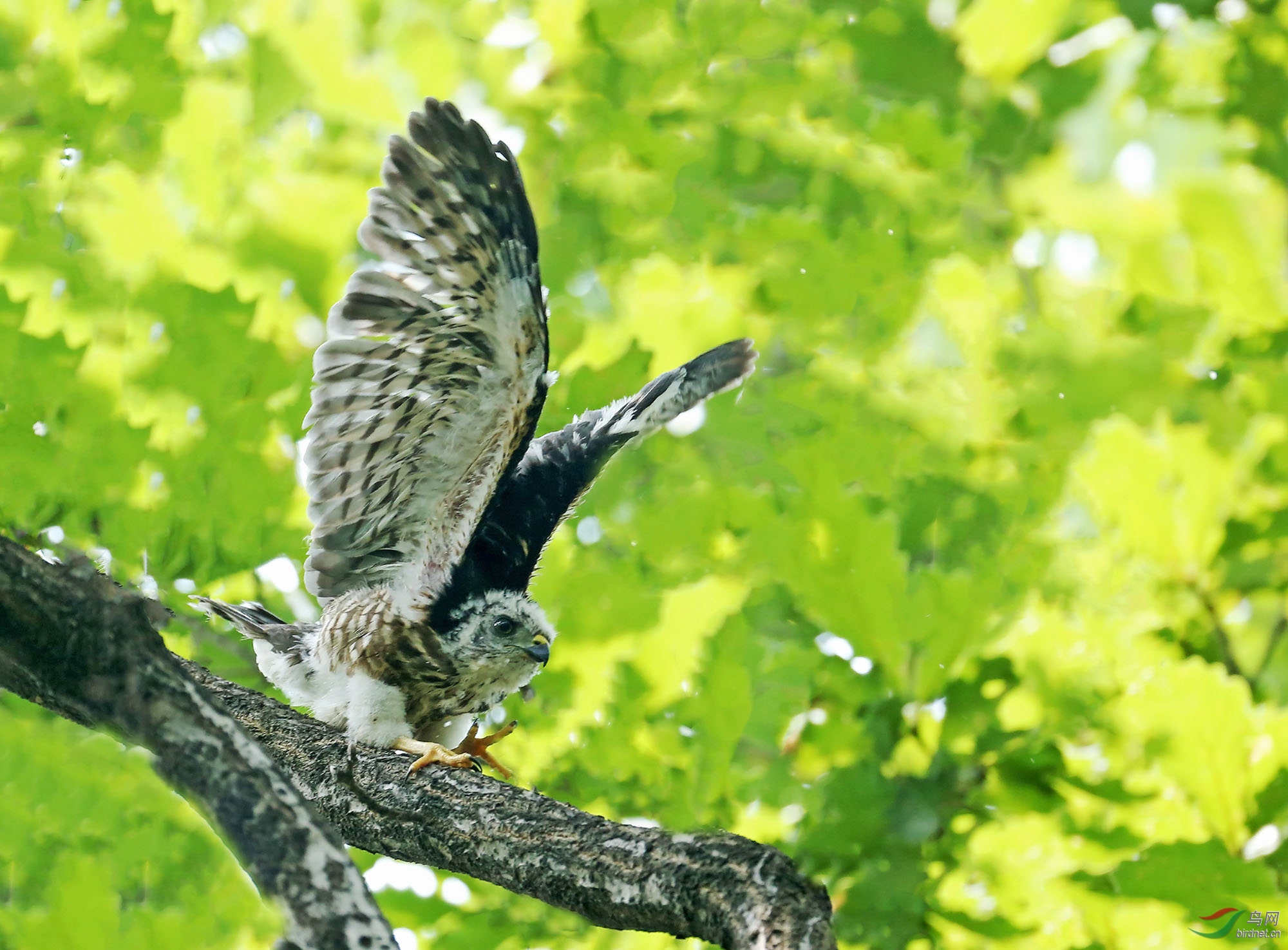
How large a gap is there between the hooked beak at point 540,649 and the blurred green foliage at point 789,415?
10 centimetres

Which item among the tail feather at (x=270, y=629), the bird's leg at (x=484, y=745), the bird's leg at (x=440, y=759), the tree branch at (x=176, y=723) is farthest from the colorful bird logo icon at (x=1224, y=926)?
the tail feather at (x=270, y=629)

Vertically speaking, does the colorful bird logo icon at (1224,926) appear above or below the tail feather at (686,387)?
below

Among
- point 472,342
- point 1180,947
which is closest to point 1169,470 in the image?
point 1180,947

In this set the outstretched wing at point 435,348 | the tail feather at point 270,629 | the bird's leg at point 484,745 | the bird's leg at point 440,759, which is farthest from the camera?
the tail feather at point 270,629

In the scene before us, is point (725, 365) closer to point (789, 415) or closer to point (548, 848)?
point (789, 415)

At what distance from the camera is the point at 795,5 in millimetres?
3936

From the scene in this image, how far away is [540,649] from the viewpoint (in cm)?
338

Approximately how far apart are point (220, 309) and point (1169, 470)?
104 inches

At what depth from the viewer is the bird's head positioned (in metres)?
3.43

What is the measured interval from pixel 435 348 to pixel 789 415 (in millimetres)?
1165

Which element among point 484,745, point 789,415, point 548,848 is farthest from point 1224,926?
point 484,745

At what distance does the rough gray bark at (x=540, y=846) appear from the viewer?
5.73ft

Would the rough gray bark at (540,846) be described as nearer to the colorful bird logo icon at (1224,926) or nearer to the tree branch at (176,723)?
the tree branch at (176,723)

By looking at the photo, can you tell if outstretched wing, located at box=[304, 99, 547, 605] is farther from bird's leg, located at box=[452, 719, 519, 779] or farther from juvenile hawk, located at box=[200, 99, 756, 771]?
bird's leg, located at box=[452, 719, 519, 779]
